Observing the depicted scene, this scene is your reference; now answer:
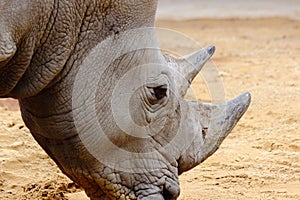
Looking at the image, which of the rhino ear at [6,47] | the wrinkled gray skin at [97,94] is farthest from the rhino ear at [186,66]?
the rhino ear at [6,47]

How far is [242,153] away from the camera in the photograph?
583 cm

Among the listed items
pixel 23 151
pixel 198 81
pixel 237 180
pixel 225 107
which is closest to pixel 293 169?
pixel 237 180

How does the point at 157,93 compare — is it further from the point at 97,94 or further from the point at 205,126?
the point at 205,126

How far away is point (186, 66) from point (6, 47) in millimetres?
1118

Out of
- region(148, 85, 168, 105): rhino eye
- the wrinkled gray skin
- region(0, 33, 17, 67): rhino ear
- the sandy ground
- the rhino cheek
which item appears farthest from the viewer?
the sandy ground

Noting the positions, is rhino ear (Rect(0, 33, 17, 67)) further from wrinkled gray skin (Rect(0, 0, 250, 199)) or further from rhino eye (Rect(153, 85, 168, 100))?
rhino eye (Rect(153, 85, 168, 100))

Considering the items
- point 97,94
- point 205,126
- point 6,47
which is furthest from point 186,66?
point 6,47

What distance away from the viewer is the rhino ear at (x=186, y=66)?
12.8ft

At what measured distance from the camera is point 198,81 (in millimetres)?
8180

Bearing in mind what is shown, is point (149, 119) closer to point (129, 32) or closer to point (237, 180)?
point (129, 32)

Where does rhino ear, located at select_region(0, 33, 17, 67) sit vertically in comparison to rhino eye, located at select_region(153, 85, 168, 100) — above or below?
above

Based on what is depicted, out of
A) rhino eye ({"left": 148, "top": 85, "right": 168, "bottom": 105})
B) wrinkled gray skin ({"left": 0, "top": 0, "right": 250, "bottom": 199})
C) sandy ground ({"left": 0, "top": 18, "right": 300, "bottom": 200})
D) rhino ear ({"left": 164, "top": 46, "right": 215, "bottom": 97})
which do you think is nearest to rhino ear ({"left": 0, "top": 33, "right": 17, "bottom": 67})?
wrinkled gray skin ({"left": 0, "top": 0, "right": 250, "bottom": 199})

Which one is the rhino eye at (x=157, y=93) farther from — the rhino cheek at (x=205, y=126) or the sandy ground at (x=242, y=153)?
the sandy ground at (x=242, y=153)

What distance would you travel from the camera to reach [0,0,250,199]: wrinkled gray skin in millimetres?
3393
